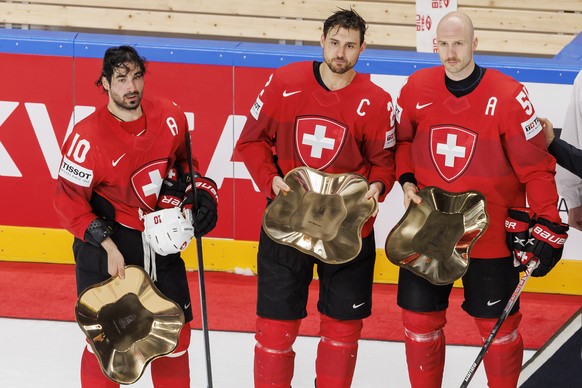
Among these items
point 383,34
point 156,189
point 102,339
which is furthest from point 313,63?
point 383,34

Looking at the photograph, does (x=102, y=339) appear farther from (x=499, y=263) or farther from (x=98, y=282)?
(x=499, y=263)

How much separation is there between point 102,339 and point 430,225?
4.37 feet

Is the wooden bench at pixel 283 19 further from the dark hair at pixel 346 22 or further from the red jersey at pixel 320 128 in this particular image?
the dark hair at pixel 346 22

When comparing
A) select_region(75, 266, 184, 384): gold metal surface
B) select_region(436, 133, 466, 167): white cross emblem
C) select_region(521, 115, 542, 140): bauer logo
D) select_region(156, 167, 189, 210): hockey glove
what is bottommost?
select_region(75, 266, 184, 384): gold metal surface

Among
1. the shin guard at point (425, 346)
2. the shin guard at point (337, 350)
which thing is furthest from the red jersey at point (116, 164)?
the shin guard at point (425, 346)

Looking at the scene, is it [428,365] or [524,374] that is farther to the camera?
[524,374]

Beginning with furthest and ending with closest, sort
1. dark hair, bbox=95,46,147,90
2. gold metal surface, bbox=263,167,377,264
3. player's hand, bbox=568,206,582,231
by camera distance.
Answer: player's hand, bbox=568,206,582,231 → gold metal surface, bbox=263,167,377,264 → dark hair, bbox=95,46,147,90

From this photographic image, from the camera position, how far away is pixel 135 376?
12.7 ft

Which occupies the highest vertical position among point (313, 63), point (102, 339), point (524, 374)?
point (313, 63)

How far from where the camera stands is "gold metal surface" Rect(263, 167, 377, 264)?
4.01 metres

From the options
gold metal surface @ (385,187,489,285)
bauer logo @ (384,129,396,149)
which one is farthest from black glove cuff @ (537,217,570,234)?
bauer logo @ (384,129,396,149)

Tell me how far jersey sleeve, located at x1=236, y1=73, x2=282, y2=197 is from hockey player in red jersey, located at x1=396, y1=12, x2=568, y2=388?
1.66 feet

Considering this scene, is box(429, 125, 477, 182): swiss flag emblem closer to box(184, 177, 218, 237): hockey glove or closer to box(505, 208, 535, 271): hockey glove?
box(505, 208, 535, 271): hockey glove

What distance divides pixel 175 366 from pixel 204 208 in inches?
25.9
